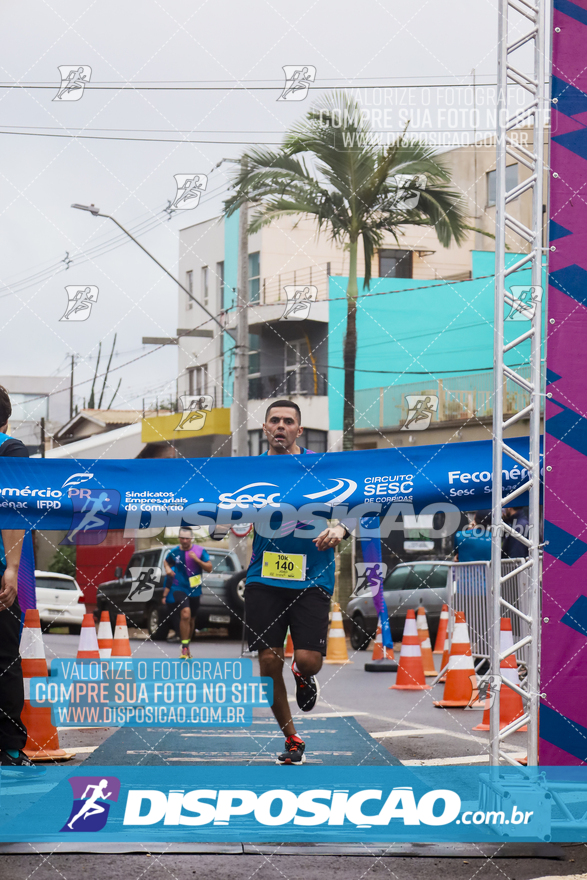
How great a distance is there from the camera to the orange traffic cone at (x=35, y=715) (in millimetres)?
6301

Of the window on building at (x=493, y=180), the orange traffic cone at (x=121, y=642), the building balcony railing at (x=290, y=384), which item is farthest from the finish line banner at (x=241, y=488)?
the window on building at (x=493, y=180)

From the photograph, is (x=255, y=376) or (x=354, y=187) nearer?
(x=354, y=187)

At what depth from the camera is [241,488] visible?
582cm

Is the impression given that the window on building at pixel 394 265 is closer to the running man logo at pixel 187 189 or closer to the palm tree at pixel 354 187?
the palm tree at pixel 354 187

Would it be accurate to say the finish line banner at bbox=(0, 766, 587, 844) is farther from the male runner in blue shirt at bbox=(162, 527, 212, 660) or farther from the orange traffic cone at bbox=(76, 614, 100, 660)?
the male runner in blue shirt at bbox=(162, 527, 212, 660)

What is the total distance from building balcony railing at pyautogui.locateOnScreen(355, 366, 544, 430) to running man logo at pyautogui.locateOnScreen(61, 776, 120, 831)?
13811 millimetres

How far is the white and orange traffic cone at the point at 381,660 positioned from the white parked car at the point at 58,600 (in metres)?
8.18

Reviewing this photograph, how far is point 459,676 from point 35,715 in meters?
4.40

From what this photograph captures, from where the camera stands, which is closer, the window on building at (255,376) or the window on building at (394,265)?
the window on building at (394,265)

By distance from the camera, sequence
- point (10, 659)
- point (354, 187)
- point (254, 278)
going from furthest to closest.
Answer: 1. point (254, 278)
2. point (354, 187)
3. point (10, 659)

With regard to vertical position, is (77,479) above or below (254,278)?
below

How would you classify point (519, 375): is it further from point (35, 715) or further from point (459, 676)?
point (459, 676)

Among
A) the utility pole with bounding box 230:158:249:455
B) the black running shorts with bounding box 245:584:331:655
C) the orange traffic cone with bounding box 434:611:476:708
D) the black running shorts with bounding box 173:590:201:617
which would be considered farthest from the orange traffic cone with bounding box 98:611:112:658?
the utility pole with bounding box 230:158:249:455

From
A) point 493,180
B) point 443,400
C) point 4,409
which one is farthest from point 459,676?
point 493,180
